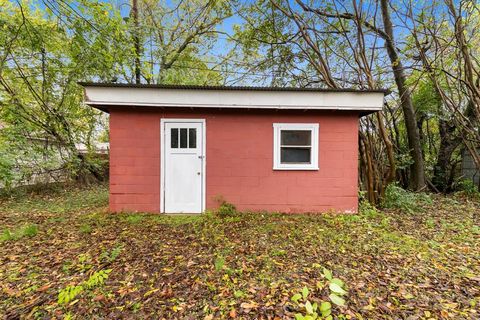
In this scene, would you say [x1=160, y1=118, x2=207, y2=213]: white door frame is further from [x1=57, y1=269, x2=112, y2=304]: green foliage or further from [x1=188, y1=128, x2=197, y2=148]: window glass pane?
[x1=57, y1=269, x2=112, y2=304]: green foliage

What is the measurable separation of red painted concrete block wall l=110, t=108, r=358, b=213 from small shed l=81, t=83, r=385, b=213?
0.07 feet

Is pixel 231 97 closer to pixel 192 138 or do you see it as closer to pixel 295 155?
pixel 192 138

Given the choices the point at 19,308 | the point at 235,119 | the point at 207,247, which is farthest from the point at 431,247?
the point at 19,308

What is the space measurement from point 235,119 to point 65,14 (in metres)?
3.46

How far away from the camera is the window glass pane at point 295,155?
4953 mm

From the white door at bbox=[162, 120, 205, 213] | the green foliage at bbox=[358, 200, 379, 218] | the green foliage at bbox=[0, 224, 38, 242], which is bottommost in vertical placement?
the green foliage at bbox=[0, 224, 38, 242]

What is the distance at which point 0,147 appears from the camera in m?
6.31

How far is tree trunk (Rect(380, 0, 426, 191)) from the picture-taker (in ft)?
22.3

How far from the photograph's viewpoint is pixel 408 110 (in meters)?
7.23

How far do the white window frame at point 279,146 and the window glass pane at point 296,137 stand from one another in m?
0.07

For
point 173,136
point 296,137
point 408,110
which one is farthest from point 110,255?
point 408,110

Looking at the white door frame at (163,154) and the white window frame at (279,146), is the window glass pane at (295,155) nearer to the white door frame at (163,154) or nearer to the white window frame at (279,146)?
the white window frame at (279,146)

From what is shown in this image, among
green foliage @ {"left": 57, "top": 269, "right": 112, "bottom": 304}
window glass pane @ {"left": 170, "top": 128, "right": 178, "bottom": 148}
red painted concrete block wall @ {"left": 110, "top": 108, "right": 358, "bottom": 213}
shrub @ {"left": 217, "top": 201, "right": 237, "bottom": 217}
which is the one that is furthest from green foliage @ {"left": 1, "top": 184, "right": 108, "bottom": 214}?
shrub @ {"left": 217, "top": 201, "right": 237, "bottom": 217}

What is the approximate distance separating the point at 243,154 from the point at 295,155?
3.63ft
